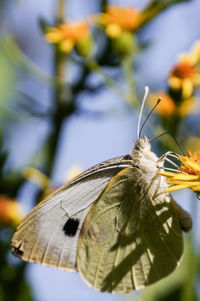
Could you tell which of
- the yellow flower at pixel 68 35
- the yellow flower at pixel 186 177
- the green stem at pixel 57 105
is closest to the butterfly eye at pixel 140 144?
the yellow flower at pixel 186 177

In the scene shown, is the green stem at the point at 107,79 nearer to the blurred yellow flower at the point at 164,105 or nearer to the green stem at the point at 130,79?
the green stem at the point at 130,79

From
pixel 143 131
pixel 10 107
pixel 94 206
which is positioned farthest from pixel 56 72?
pixel 94 206

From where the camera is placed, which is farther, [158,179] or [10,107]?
[10,107]

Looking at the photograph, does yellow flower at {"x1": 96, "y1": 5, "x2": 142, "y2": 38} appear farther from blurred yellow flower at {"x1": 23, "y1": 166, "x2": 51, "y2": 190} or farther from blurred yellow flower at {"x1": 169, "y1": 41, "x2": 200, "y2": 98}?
blurred yellow flower at {"x1": 23, "y1": 166, "x2": 51, "y2": 190}

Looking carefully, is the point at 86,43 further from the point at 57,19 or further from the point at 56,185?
the point at 56,185

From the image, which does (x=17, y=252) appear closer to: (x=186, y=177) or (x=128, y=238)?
(x=128, y=238)

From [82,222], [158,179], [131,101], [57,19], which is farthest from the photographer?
[57,19]
